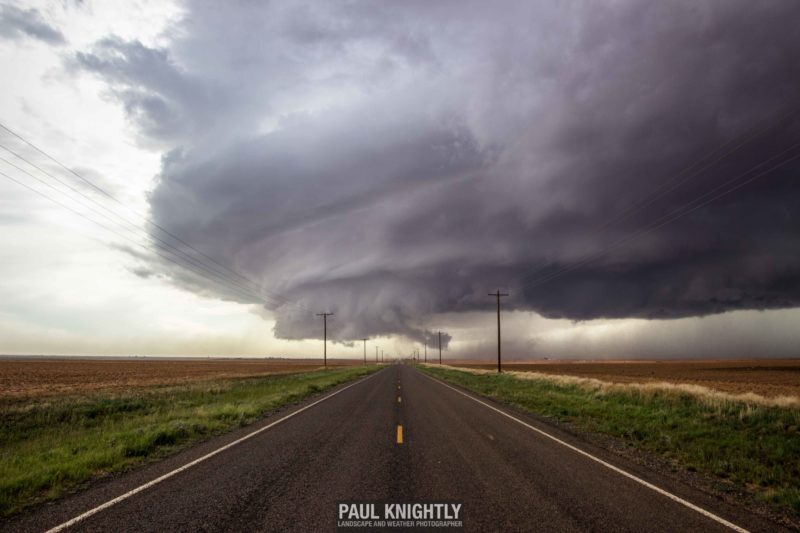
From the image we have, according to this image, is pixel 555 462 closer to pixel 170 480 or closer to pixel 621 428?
pixel 621 428

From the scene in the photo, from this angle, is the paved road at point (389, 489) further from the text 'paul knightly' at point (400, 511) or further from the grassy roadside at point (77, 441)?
the grassy roadside at point (77, 441)

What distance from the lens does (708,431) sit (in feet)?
40.2

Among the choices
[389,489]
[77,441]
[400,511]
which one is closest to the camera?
[400,511]

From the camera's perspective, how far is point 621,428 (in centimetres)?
1327

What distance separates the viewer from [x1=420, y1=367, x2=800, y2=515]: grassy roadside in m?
8.33

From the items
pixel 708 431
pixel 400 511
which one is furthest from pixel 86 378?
pixel 708 431

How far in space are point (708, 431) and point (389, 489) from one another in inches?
405

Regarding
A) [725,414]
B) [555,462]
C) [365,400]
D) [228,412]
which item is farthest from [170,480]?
[725,414]

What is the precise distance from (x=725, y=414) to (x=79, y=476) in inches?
672

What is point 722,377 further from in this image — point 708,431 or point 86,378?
point 86,378

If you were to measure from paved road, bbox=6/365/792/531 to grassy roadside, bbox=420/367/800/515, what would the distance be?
1.72 meters

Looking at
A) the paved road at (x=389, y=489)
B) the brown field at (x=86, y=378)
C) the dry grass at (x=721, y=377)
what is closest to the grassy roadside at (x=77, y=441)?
the paved road at (x=389, y=489)

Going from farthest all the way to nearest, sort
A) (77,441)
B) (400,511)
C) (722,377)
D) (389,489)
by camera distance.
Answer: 1. (722,377)
2. (77,441)
3. (389,489)
4. (400,511)

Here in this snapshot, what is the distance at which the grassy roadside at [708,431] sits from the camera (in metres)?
8.33
